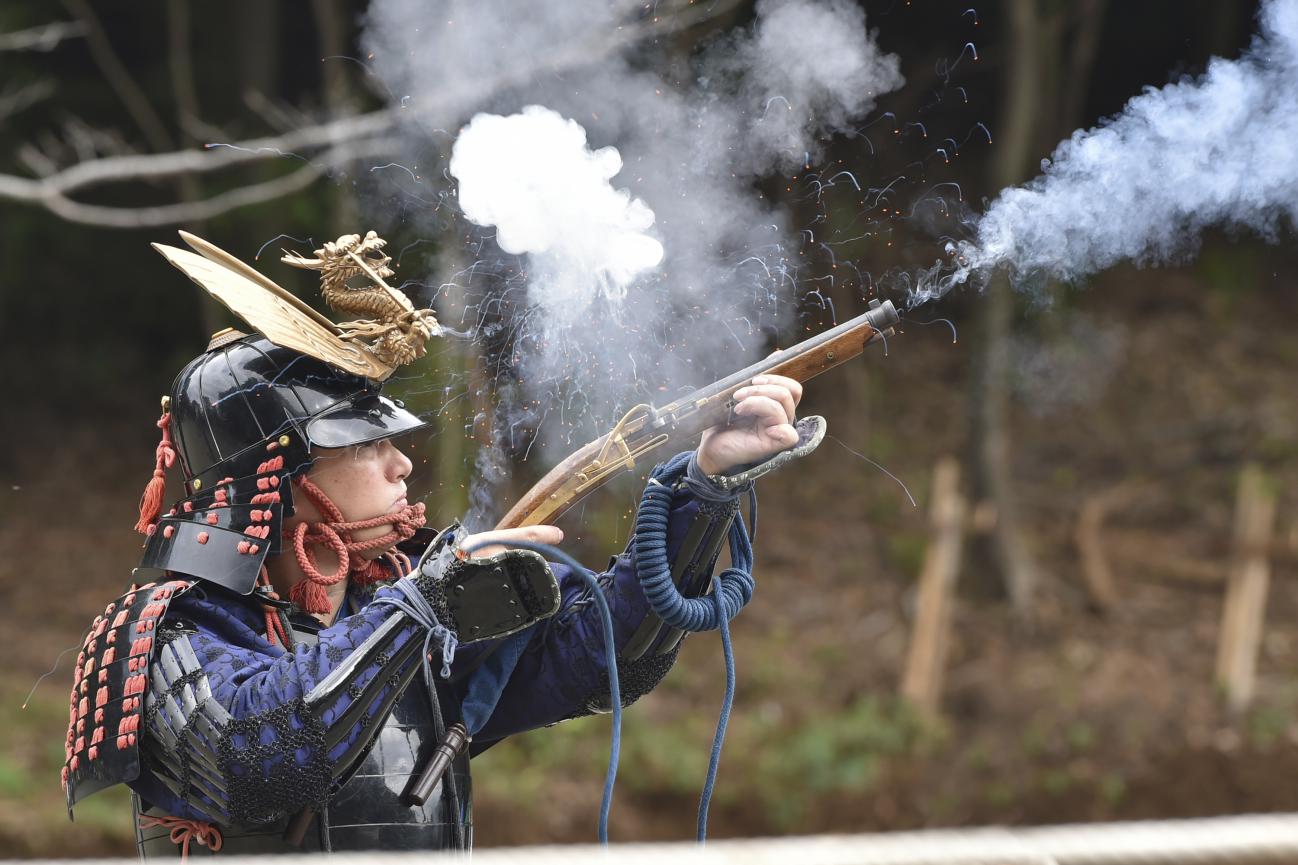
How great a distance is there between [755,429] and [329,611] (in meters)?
1.10

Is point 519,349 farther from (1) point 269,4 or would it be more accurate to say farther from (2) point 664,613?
(1) point 269,4

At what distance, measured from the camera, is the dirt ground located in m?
8.96

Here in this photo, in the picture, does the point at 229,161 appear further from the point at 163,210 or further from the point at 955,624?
the point at 955,624

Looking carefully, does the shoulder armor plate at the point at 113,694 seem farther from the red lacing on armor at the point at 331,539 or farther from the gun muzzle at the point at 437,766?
the gun muzzle at the point at 437,766

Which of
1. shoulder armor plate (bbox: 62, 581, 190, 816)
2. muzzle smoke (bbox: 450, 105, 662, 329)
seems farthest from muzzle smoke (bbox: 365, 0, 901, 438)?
shoulder armor plate (bbox: 62, 581, 190, 816)

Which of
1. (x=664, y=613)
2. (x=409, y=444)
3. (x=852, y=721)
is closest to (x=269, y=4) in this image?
(x=852, y=721)

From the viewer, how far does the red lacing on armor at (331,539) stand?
127 inches

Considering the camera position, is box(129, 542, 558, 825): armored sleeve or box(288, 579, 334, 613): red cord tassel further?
box(288, 579, 334, 613): red cord tassel

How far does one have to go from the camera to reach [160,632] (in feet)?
9.77

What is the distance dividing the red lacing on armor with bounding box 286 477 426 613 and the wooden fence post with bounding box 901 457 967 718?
707 cm

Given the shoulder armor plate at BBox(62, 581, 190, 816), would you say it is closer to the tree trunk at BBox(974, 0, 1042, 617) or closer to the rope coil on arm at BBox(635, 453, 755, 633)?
the rope coil on arm at BBox(635, 453, 755, 633)

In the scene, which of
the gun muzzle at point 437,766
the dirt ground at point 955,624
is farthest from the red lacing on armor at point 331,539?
the dirt ground at point 955,624

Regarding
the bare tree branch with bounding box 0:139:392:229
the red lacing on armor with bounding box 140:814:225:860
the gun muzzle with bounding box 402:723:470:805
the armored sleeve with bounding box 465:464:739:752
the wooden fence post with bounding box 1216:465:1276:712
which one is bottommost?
the red lacing on armor with bounding box 140:814:225:860

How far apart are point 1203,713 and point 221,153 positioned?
7.19 m
